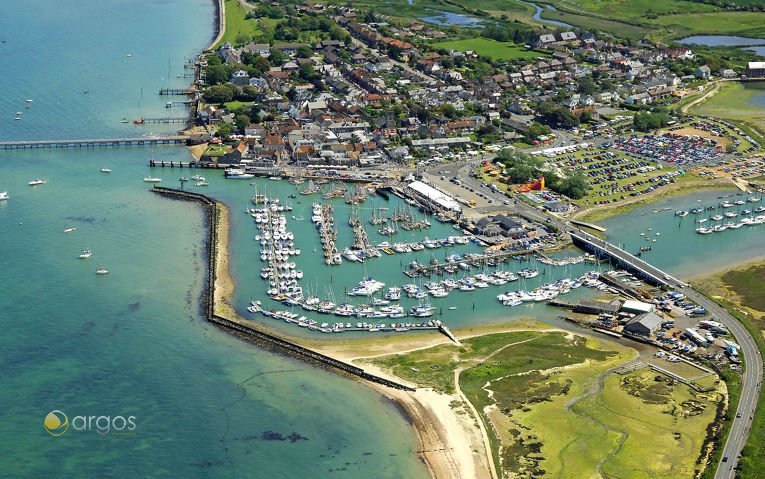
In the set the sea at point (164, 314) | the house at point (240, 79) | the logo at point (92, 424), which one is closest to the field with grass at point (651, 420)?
the sea at point (164, 314)

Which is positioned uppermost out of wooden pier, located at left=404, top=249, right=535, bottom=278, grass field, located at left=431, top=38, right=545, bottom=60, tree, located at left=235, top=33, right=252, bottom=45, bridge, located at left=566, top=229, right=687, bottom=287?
grass field, located at left=431, top=38, right=545, bottom=60

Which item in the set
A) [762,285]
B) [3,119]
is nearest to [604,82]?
[762,285]

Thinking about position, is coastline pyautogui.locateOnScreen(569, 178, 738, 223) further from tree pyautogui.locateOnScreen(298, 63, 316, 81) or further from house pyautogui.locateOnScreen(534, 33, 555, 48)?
house pyautogui.locateOnScreen(534, 33, 555, 48)

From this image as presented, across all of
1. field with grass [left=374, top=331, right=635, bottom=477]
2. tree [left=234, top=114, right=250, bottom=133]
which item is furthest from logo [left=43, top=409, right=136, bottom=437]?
tree [left=234, top=114, right=250, bottom=133]

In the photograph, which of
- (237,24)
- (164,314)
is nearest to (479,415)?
(164,314)

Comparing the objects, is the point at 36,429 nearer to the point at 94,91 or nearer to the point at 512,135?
the point at 512,135
